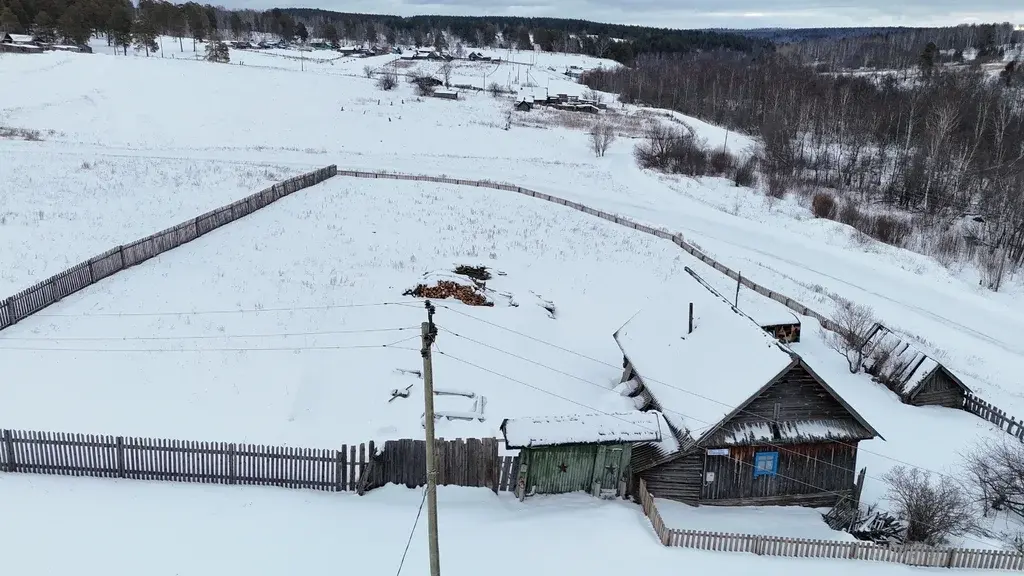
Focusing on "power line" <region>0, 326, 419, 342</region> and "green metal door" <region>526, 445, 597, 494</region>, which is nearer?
"green metal door" <region>526, 445, 597, 494</region>

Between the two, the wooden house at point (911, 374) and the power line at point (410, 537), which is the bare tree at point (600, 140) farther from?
the power line at point (410, 537)

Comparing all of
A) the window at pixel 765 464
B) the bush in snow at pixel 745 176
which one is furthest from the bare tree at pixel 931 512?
the bush in snow at pixel 745 176

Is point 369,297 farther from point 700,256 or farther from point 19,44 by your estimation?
point 19,44

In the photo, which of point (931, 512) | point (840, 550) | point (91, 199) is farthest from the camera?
point (91, 199)

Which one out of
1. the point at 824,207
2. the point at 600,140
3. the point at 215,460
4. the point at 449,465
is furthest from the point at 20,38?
the point at 449,465

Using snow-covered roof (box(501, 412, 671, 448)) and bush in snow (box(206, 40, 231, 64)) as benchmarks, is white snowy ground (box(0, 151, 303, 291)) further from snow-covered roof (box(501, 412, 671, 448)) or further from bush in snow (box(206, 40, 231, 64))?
bush in snow (box(206, 40, 231, 64))

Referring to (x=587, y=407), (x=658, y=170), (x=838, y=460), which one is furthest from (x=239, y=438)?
(x=658, y=170)

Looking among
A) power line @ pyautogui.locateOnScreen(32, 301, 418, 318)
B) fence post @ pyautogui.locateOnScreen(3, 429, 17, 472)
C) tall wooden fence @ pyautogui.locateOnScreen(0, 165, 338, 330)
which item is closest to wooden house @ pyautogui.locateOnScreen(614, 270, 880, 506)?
power line @ pyautogui.locateOnScreen(32, 301, 418, 318)
